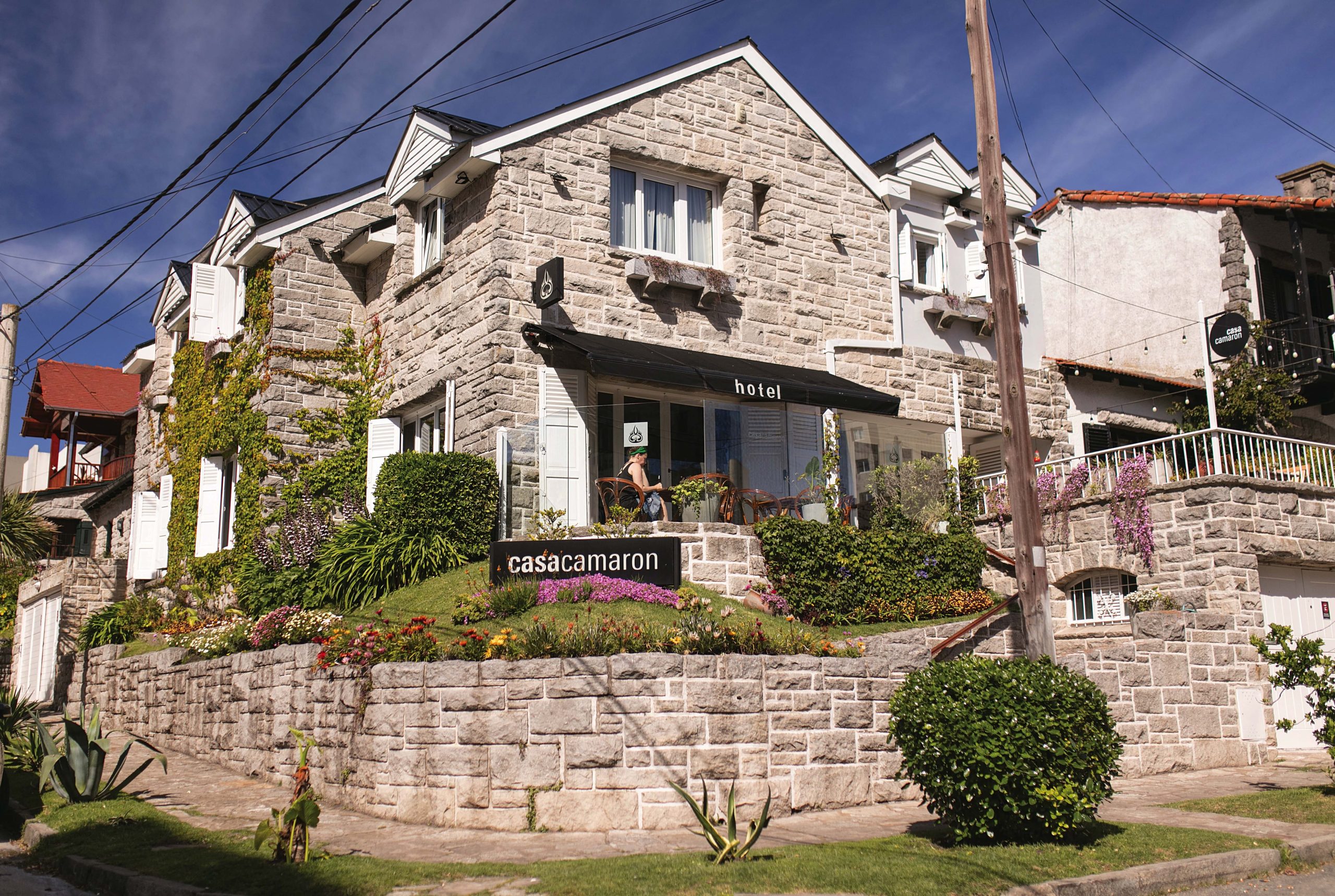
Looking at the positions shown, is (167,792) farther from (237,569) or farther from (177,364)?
(177,364)

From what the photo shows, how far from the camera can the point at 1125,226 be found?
2322cm

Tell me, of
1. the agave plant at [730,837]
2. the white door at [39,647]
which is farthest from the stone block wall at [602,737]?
the white door at [39,647]

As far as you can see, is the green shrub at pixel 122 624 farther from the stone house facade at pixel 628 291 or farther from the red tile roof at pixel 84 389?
the red tile roof at pixel 84 389

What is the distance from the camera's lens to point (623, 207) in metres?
17.2

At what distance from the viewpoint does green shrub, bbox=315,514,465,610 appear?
14.0 metres

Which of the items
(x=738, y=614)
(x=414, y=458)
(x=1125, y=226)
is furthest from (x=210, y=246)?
(x=1125, y=226)

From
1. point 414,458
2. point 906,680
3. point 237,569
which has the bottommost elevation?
point 906,680

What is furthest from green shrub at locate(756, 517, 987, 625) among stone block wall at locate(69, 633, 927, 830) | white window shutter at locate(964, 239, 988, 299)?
white window shutter at locate(964, 239, 988, 299)

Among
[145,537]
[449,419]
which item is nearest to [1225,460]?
[449,419]

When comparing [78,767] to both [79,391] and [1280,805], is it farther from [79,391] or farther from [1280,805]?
[79,391]

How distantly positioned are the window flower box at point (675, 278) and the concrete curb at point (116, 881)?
11.0 metres

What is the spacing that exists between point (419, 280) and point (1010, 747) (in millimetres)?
12880

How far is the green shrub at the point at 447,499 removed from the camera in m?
14.3

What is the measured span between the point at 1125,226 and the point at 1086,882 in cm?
1959
